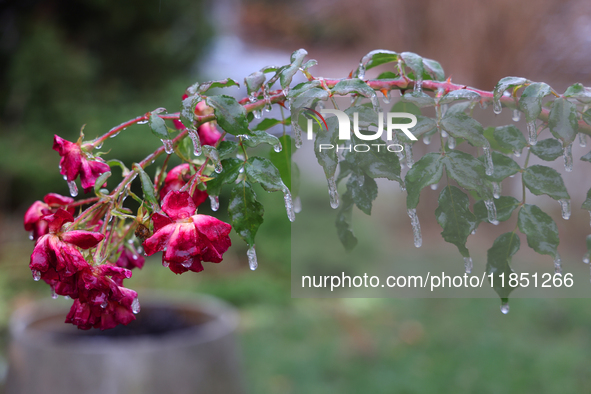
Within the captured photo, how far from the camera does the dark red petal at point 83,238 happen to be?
13.8 inches

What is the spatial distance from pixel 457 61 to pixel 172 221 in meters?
4.25

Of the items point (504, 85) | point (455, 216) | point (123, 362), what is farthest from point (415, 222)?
point (123, 362)

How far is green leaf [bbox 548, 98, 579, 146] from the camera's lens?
40cm

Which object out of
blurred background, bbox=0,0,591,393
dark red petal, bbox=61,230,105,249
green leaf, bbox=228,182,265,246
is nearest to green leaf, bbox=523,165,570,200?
green leaf, bbox=228,182,265,246

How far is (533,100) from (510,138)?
0.06 m

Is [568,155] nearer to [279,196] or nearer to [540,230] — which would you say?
[540,230]

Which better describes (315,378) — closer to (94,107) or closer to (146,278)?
(146,278)

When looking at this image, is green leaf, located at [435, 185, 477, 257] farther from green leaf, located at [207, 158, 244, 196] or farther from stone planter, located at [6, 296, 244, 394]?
stone planter, located at [6, 296, 244, 394]

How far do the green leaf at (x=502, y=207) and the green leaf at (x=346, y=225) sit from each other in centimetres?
13

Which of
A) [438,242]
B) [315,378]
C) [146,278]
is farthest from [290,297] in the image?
[438,242]

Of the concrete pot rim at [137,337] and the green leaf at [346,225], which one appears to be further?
the concrete pot rim at [137,337]

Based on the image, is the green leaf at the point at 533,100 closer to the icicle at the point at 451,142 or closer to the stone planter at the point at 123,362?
the icicle at the point at 451,142

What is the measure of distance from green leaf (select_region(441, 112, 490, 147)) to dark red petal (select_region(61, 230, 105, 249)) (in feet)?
0.96

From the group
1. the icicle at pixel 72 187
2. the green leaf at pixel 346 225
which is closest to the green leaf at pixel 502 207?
the green leaf at pixel 346 225
